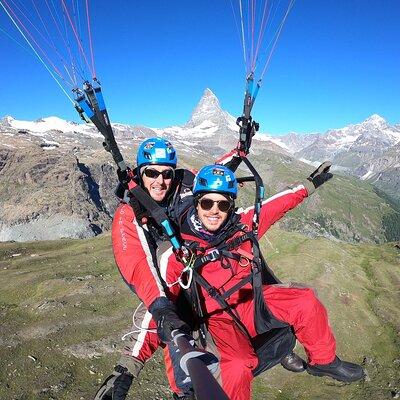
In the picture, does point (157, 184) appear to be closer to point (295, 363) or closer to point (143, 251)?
point (143, 251)

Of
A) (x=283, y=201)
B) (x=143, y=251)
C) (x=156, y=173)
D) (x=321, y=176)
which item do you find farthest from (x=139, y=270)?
(x=321, y=176)

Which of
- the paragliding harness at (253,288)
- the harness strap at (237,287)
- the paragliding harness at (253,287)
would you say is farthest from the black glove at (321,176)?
the harness strap at (237,287)

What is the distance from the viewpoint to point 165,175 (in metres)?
10.0

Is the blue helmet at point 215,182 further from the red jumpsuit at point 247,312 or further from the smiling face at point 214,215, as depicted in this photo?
the red jumpsuit at point 247,312

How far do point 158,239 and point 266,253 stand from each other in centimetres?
2948

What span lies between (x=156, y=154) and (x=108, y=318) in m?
18.8

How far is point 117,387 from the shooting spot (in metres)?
7.96

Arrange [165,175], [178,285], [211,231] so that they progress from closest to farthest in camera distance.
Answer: [178,285] < [211,231] < [165,175]

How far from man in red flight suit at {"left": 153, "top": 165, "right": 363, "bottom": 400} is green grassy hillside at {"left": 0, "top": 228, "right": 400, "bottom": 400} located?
1272 cm

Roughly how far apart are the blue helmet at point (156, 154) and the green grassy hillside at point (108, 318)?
44.4 feet

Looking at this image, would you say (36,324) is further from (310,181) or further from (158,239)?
(310,181)

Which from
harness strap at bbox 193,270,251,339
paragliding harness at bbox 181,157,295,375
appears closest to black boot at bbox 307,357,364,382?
paragliding harness at bbox 181,157,295,375

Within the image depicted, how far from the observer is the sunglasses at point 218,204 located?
8961mm

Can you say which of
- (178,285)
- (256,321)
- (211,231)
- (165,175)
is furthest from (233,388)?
(165,175)
